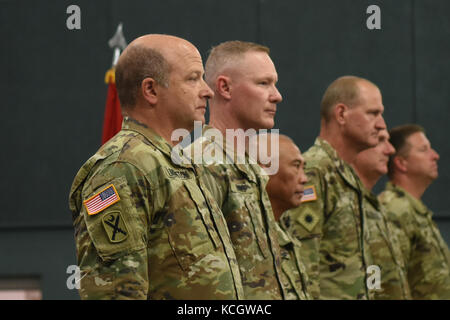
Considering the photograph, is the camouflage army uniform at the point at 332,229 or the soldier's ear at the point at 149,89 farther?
the camouflage army uniform at the point at 332,229

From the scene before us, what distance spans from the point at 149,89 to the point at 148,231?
1.54 feet

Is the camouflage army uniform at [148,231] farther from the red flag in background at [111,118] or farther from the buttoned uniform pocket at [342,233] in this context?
the red flag in background at [111,118]

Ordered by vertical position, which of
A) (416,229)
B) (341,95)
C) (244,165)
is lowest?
(416,229)

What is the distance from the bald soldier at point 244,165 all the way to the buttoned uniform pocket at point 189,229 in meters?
0.54

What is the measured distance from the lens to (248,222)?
2936mm

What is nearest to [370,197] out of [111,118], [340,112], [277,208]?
[340,112]

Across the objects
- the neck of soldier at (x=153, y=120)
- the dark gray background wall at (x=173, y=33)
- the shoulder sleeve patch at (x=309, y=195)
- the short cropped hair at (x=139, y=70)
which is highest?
the dark gray background wall at (x=173, y=33)

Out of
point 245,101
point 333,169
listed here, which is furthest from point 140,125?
point 333,169

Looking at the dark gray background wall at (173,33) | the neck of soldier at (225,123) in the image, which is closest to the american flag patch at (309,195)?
the neck of soldier at (225,123)

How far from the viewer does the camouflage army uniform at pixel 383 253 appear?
4527mm

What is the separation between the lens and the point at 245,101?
10.6ft

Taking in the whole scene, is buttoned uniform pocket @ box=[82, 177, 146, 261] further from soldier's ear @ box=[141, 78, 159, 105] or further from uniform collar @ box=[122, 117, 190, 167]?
soldier's ear @ box=[141, 78, 159, 105]

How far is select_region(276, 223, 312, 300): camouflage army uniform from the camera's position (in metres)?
3.31

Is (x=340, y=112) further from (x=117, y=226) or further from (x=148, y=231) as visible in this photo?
(x=117, y=226)
